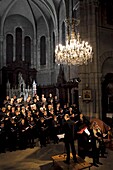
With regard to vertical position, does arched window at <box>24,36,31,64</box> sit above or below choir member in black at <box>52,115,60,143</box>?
above

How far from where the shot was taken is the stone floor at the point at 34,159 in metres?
7.12

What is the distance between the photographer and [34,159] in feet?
26.1

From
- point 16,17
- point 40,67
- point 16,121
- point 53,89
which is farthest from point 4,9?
point 16,121

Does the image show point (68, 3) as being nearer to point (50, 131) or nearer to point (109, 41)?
point (109, 41)

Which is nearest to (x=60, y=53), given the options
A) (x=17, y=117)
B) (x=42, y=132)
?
(x=17, y=117)

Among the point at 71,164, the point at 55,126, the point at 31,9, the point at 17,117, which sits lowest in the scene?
the point at 71,164

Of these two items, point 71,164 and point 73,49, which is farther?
point 73,49

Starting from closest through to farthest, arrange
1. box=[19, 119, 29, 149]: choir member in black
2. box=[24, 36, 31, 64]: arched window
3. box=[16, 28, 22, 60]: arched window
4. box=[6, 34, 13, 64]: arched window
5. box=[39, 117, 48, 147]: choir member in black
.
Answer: box=[19, 119, 29, 149]: choir member in black
box=[39, 117, 48, 147]: choir member in black
box=[6, 34, 13, 64]: arched window
box=[16, 28, 22, 60]: arched window
box=[24, 36, 31, 64]: arched window

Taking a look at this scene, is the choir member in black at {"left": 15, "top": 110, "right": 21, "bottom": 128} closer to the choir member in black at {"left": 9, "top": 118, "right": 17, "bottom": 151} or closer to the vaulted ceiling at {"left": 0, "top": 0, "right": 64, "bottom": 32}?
the choir member in black at {"left": 9, "top": 118, "right": 17, "bottom": 151}

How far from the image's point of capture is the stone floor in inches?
280

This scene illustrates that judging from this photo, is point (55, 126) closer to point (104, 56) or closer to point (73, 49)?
point (73, 49)

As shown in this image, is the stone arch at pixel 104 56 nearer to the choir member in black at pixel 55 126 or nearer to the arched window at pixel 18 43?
the choir member in black at pixel 55 126

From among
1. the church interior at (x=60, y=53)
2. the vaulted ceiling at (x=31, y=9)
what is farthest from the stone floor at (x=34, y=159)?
the vaulted ceiling at (x=31, y=9)

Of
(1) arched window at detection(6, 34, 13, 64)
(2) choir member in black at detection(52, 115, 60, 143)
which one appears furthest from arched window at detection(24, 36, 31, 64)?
(2) choir member in black at detection(52, 115, 60, 143)
